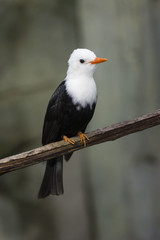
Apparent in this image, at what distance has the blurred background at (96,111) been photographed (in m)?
3.42

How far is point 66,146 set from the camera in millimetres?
2279

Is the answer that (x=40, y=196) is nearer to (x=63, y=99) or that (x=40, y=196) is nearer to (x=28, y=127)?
(x=63, y=99)

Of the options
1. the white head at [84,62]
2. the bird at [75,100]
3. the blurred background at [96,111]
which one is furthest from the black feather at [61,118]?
the blurred background at [96,111]

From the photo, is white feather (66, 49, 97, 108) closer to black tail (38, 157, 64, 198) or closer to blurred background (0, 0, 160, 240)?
black tail (38, 157, 64, 198)

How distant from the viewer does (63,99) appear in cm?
245

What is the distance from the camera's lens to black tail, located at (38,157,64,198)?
2588 mm

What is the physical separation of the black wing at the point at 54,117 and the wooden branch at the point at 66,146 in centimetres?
23

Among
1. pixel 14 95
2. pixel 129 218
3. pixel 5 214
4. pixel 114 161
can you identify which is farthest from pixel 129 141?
pixel 5 214

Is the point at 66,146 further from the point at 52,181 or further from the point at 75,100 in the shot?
the point at 52,181

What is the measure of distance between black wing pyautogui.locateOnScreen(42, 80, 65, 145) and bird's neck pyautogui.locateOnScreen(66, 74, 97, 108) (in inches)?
2.6

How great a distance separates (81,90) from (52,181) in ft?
2.26

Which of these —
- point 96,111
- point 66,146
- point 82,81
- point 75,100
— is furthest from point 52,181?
point 96,111

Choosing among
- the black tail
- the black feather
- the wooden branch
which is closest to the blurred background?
the black tail

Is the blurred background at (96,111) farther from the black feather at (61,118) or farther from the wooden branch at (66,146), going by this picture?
the wooden branch at (66,146)
